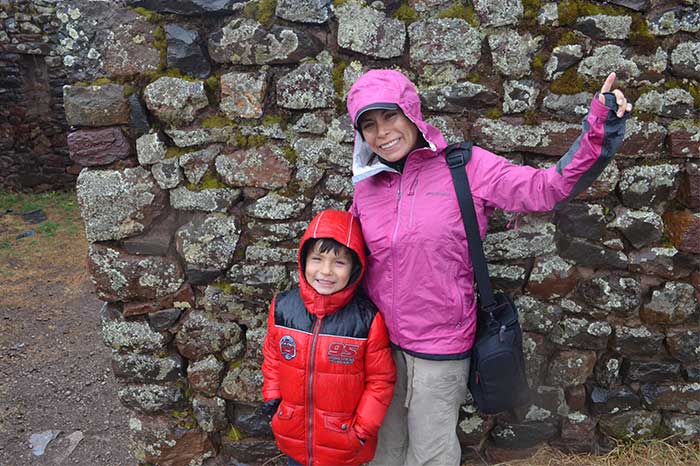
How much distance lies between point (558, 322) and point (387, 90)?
156cm

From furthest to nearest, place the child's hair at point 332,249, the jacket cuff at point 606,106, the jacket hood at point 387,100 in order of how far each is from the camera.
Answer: the child's hair at point 332,249 < the jacket hood at point 387,100 < the jacket cuff at point 606,106

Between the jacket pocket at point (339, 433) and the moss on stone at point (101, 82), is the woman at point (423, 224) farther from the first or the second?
the moss on stone at point (101, 82)

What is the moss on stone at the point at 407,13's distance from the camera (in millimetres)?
2670

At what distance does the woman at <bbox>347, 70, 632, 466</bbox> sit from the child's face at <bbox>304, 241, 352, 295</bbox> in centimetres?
12

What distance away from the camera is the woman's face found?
2320mm

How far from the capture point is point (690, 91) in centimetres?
267

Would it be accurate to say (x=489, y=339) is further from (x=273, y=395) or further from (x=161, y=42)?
(x=161, y=42)

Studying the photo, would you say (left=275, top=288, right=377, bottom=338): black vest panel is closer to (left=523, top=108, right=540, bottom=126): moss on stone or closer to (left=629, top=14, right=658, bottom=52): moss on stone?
(left=523, top=108, right=540, bottom=126): moss on stone

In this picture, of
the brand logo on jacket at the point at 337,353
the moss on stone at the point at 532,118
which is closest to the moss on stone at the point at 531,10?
the moss on stone at the point at 532,118

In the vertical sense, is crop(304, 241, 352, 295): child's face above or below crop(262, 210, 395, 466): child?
above

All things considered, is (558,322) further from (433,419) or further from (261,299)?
(261,299)

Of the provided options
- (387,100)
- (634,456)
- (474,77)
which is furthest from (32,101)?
(634,456)

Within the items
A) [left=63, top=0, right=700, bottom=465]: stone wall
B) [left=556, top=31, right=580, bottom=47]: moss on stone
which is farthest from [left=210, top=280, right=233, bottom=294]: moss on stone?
[left=556, top=31, right=580, bottom=47]: moss on stone

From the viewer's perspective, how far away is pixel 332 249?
247cm
